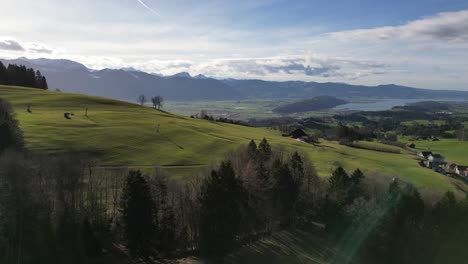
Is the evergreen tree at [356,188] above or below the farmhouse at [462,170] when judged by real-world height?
above

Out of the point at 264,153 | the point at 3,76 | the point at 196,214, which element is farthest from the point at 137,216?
the point at 3,76

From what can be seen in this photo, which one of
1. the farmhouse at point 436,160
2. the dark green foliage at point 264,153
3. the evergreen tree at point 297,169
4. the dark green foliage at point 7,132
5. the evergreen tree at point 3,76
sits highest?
the evergreen tree at point 3,76

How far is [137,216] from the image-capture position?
3366 centimetres

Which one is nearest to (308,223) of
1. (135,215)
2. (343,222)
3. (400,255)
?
(343,222)

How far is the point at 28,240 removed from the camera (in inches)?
1231

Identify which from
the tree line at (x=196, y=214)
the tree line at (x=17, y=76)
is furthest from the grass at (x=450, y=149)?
the tree line at (x=17, y=76)

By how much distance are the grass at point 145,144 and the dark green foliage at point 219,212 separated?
14266 mm

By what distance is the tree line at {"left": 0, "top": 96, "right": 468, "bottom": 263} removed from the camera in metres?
32.2

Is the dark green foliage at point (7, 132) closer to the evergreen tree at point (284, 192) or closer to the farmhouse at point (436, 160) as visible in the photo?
the evergreen tree at point (284, 192)

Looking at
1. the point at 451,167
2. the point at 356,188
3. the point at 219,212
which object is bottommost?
the point at 451,167

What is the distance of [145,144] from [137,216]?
135 feet

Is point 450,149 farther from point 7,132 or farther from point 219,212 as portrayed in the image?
point 7,132

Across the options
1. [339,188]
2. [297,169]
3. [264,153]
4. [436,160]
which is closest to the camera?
→ [339,188]

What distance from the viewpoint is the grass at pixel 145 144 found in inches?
2480
